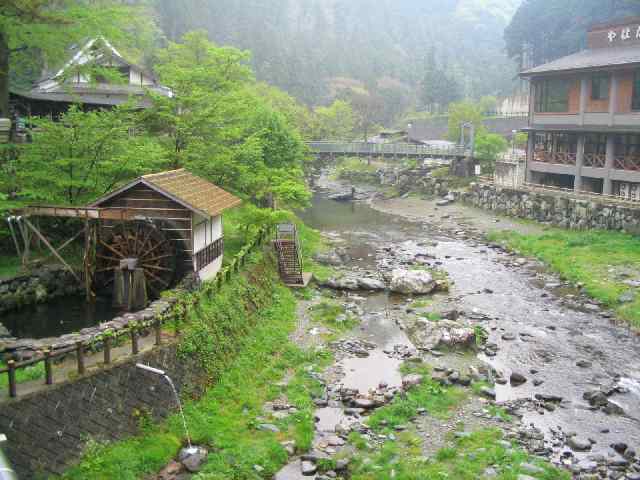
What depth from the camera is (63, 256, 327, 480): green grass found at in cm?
1329

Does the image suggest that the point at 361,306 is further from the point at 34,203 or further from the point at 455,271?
the point at 34,203

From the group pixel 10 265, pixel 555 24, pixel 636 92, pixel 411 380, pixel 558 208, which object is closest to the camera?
pixel 411 380

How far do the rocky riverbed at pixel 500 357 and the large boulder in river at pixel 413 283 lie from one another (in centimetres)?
29

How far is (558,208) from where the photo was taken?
134ft

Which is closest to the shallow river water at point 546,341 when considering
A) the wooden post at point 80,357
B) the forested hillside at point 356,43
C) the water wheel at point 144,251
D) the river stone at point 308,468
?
the river stone at point 308,468

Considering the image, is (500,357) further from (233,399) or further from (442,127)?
(442,127)

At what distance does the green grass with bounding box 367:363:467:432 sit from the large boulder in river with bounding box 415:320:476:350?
2.75 meters

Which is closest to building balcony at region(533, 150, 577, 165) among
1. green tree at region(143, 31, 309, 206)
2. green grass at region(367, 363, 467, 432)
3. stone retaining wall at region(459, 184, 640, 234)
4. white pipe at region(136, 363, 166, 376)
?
stone retaining wall at region(459, 184, 640, 234)

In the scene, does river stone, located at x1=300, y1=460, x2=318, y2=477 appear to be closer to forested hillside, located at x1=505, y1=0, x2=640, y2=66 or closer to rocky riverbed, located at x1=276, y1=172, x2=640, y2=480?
rocky riverbed, located at x1=276, y1=172, x2=640, y2=480

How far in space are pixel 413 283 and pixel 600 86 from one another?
23528 millimetres

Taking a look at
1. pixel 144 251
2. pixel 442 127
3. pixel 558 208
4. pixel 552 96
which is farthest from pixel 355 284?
pixel 442 127

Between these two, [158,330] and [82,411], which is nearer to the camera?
[82,411]

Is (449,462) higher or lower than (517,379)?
lower

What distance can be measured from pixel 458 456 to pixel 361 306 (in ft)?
39.6
